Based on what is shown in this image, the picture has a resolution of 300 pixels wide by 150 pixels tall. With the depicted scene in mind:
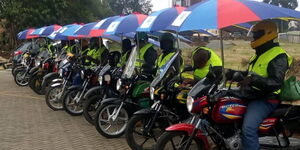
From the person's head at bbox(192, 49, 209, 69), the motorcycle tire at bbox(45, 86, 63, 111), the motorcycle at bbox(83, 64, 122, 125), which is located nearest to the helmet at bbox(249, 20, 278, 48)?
the person's head at bbox(192, 49, 209, 69)

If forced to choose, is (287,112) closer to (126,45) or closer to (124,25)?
(124,25)

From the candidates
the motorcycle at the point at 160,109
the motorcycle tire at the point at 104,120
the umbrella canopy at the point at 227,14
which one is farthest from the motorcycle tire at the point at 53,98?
the umbrella canopy at the point at 227,14

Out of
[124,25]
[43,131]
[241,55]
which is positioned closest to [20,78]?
[43,131]

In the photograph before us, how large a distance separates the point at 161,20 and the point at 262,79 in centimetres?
279

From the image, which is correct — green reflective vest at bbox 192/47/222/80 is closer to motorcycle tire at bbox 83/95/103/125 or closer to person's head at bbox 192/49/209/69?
person's head at bbox 192/49/209/69

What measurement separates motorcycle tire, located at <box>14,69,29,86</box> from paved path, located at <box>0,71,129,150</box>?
3.50 m

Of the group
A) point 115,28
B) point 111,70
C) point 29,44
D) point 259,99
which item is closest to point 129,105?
point 111,70

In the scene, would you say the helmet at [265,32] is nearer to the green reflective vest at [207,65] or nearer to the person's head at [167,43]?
the green reflective vest at [207,65]

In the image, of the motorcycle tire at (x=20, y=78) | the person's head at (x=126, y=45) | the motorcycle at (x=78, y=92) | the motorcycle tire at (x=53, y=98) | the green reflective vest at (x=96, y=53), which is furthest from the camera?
the motorcycle tire at (x=20, y=78)

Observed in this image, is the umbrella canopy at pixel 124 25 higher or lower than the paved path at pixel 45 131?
higher

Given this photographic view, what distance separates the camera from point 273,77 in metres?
4.19

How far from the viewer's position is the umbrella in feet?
14.2

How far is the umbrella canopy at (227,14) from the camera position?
14.2 feet

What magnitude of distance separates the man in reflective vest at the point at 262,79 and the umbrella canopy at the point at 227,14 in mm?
204
